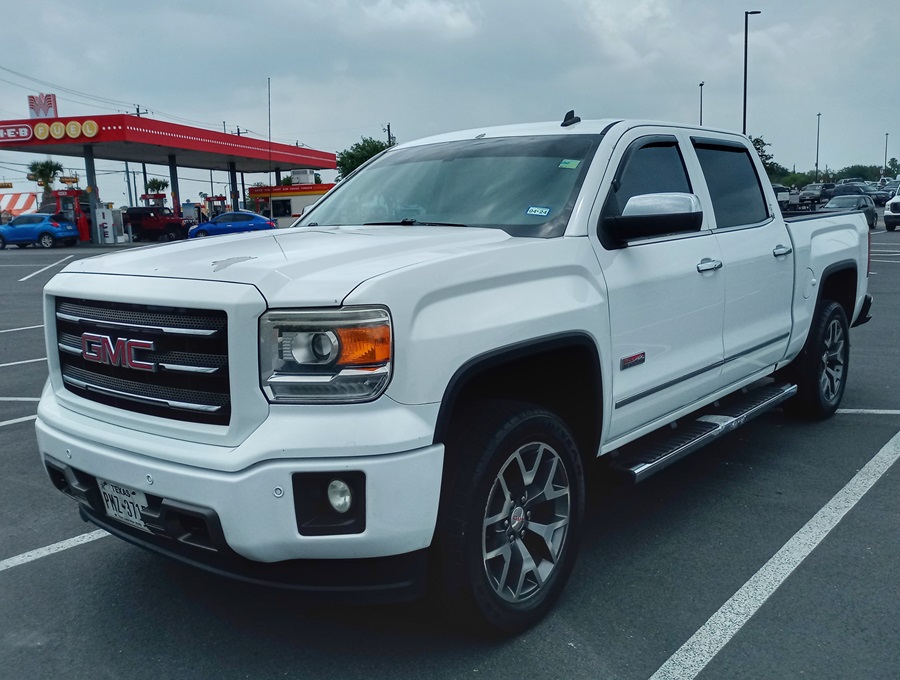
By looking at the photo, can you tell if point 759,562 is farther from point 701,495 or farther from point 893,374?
point 893,374

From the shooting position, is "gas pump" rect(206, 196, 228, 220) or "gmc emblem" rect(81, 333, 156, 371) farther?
"gas pump" rect(206, 196, 228, 220)

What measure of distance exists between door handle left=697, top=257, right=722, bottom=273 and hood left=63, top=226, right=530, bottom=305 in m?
1.19

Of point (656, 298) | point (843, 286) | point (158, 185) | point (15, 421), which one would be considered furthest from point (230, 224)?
point (158, 185)

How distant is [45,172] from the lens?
62156mm

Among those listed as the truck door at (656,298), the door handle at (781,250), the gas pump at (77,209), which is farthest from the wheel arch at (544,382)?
the gas pump at (77,209)

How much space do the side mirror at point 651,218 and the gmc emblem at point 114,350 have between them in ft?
6.36

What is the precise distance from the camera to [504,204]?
3834mm

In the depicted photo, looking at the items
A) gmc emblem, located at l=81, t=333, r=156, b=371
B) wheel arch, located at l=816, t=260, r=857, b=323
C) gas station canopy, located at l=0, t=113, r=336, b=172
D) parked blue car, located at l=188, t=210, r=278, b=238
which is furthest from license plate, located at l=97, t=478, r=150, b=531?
parked blue car, located at l=188, t=210, r=278, b=238

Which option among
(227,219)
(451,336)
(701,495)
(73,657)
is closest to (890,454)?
(701,495)

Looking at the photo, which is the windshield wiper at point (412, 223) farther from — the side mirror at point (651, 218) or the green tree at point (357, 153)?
the green tree at point (357, 153)

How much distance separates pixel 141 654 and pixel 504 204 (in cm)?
236

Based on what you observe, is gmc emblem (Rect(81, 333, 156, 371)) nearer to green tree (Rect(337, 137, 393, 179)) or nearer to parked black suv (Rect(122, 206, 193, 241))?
parked black suv (Rect(122, 206, 193, 241))

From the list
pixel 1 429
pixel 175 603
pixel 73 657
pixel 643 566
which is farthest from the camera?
pixel 1 429

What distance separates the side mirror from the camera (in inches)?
139
